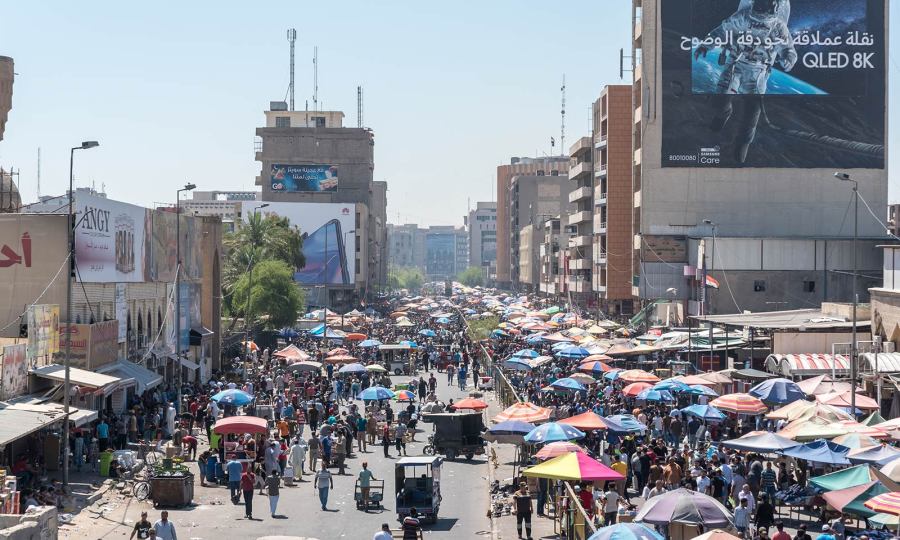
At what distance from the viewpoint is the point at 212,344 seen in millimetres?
62031

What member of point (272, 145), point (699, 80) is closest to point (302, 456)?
point (699, 80)

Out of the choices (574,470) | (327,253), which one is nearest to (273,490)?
(574,470)

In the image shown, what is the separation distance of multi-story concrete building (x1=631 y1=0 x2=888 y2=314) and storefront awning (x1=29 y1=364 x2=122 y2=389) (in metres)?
46.9

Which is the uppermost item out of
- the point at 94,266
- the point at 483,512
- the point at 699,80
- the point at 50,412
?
the point at 699,80

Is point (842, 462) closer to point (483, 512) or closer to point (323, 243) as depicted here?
point (483, 512)

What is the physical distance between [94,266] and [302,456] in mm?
12276

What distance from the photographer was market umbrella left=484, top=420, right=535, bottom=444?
102 feet

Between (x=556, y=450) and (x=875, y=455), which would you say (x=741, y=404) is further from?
(x=875, y=455)

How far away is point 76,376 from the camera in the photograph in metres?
34.2

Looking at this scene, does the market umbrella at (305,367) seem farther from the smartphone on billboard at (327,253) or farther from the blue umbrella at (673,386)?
the smartphone on billboard at (327,253)

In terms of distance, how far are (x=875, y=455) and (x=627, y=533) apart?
7.90m

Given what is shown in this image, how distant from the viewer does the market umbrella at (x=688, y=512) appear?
19.2 metres

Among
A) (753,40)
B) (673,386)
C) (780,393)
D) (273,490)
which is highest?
(753,40)

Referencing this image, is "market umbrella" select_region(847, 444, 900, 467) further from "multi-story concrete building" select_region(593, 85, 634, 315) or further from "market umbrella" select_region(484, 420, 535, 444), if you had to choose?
"multi-story concrete building" select_region(593, 85, 634, 315)
